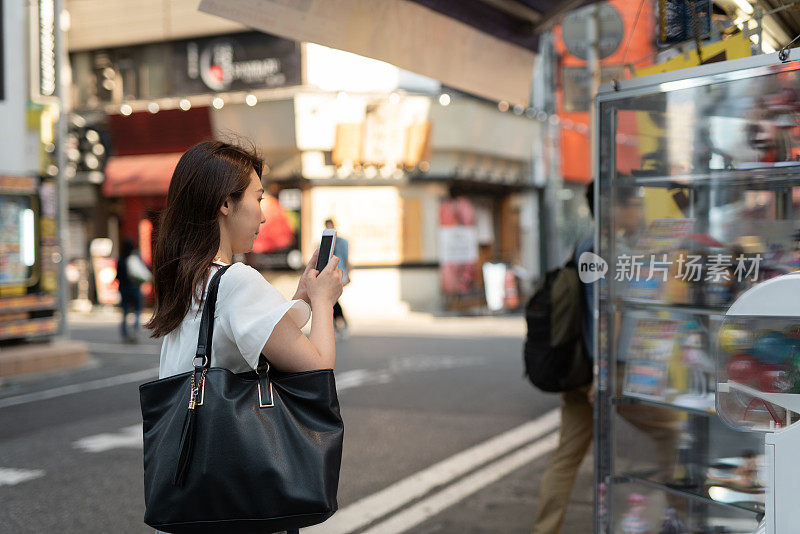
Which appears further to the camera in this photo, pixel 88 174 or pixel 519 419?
pixel 88 174

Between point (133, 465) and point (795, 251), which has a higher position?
point (795, 251)

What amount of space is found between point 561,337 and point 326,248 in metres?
2.07

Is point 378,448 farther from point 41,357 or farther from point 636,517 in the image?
point 41,357

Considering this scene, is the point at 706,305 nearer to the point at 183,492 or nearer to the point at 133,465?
the point at 183,492

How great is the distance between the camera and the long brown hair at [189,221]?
2.16 metres

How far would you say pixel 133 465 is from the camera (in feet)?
20.4

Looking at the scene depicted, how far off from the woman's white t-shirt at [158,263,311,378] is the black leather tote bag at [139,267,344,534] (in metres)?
0.06

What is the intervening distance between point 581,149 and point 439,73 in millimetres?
25797

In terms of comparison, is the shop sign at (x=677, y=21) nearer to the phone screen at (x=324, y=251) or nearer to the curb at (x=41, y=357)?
the phone screen at (x=324, y=251)

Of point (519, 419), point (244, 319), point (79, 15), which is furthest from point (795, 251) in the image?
point (79, 15)

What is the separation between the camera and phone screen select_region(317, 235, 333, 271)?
2.26 meters

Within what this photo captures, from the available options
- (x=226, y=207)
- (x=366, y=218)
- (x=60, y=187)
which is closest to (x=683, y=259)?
(x=226, y=207)

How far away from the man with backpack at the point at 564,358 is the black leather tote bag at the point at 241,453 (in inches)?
86.5

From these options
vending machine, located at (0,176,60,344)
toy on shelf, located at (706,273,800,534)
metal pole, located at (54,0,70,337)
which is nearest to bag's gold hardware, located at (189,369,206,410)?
toy on shelf, located at (706,273,800,534)
